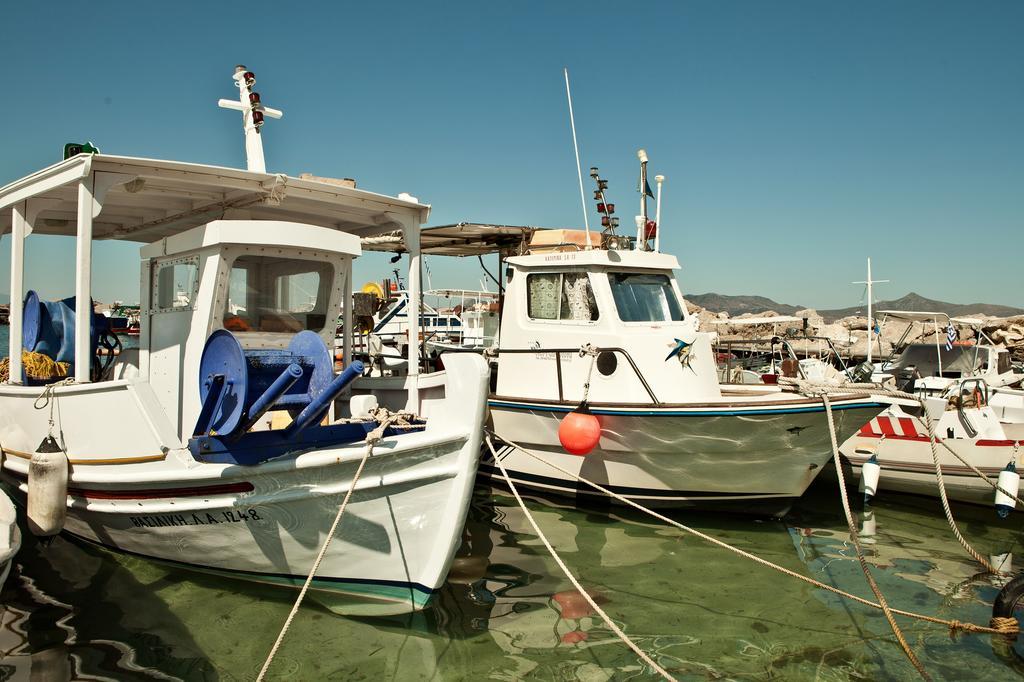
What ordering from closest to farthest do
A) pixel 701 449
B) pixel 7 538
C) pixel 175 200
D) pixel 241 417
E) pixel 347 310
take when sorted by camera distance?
1. pixel 7 538
2. pixel 241 417
3. pixel 175 200
4. pixel 347 310
5. pixel 701 449

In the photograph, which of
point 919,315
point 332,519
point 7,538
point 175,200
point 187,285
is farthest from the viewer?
point 919,315

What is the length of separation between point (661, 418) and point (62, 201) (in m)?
6.15

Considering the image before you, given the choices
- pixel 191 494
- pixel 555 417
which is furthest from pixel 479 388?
pixel 555 417

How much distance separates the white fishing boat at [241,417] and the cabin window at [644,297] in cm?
292

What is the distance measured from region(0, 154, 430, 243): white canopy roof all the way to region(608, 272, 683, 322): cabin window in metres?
2.94

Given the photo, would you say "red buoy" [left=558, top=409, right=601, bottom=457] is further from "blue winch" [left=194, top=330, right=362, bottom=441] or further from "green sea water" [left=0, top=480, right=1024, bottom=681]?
"blue winch" [left=194, top=330, right=362, bottom=441]

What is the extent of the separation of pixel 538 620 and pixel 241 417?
2.63 metres

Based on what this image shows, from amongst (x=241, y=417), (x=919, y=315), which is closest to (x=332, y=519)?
(x=241, y=417)

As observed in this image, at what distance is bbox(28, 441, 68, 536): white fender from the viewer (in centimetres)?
541

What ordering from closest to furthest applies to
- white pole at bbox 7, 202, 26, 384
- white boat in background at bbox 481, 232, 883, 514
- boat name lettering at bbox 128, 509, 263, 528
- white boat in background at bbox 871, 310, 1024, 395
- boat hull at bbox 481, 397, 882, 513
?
boat name lettering at bbox 128, 509, 263, 528 < white pole at bbox 7, 202, 26, 384 < boat hull at bbox 481, 397, 882, 513 < white boat in background at bbox 481, 232, 883, 514 < white boat in background at bbox 871, 310, 1024, 395

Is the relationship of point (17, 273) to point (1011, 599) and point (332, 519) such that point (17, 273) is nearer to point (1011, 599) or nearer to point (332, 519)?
point (332, 519)

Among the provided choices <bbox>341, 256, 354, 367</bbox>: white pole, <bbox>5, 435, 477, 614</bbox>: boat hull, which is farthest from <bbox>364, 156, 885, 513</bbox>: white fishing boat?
<bbox>5, 435, 477, 614</bbox>: boat hull

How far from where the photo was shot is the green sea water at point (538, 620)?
185 inches

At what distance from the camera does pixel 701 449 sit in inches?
304
